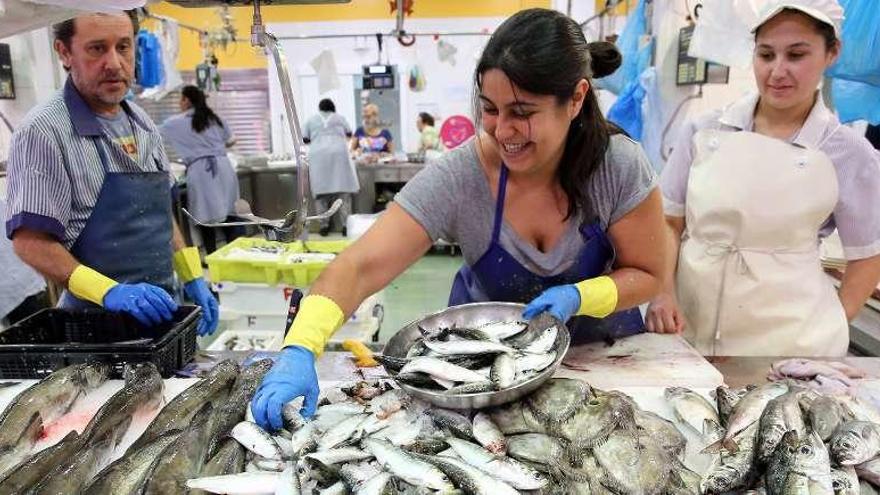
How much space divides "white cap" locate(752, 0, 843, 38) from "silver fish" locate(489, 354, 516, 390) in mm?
1756

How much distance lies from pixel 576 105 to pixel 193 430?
141 centimetres

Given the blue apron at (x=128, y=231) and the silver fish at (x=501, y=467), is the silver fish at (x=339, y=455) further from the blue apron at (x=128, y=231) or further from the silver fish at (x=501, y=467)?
the blue apron at (x=128, y=231)

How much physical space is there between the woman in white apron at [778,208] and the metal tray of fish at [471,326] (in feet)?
2.70

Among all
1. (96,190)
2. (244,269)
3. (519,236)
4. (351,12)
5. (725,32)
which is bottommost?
(244,269)

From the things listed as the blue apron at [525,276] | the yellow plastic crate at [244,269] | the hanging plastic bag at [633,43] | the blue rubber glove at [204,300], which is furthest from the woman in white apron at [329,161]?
the blue apron at [525,276]

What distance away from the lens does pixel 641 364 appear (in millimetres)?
2100

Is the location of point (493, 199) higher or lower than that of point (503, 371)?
higher

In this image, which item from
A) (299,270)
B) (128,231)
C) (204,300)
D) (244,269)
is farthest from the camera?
(244,269)

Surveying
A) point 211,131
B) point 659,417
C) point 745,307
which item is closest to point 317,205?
point 211,131

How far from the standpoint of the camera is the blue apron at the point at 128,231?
8.47 ft

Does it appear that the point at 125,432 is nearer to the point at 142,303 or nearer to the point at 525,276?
the point at 142,303

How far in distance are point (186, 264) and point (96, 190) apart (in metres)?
0.60

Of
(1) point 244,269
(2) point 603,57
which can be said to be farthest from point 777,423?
(1) point 244,269

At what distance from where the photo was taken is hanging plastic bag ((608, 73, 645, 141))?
4.76 metres
